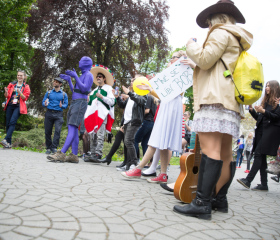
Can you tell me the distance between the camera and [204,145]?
2.87 metres

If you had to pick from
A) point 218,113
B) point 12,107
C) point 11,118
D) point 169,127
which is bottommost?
point 11,118

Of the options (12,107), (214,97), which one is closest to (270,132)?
(214,97)

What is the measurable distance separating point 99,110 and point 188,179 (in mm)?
4061

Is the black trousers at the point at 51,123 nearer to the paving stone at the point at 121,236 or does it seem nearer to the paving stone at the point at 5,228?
the paving stone at the point at 5,228

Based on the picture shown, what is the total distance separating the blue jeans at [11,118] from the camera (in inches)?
317

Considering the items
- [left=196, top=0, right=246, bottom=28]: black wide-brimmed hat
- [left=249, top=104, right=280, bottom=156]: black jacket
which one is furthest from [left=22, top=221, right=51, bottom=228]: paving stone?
[left=249, top=104, right=280, bottom=156]: black jacket

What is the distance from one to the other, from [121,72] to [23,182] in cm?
1460

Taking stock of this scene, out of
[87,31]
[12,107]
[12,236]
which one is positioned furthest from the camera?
[87,31]

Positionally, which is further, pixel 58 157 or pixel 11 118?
pixel 11 118

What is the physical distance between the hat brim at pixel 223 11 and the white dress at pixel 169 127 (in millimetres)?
1591

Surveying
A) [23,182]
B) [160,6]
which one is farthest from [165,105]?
[160,6]

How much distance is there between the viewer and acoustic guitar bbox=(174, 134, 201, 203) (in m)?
3.13

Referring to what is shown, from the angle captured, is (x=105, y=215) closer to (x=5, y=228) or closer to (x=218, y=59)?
(x=5, y=228)

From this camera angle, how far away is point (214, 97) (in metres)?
2.73
